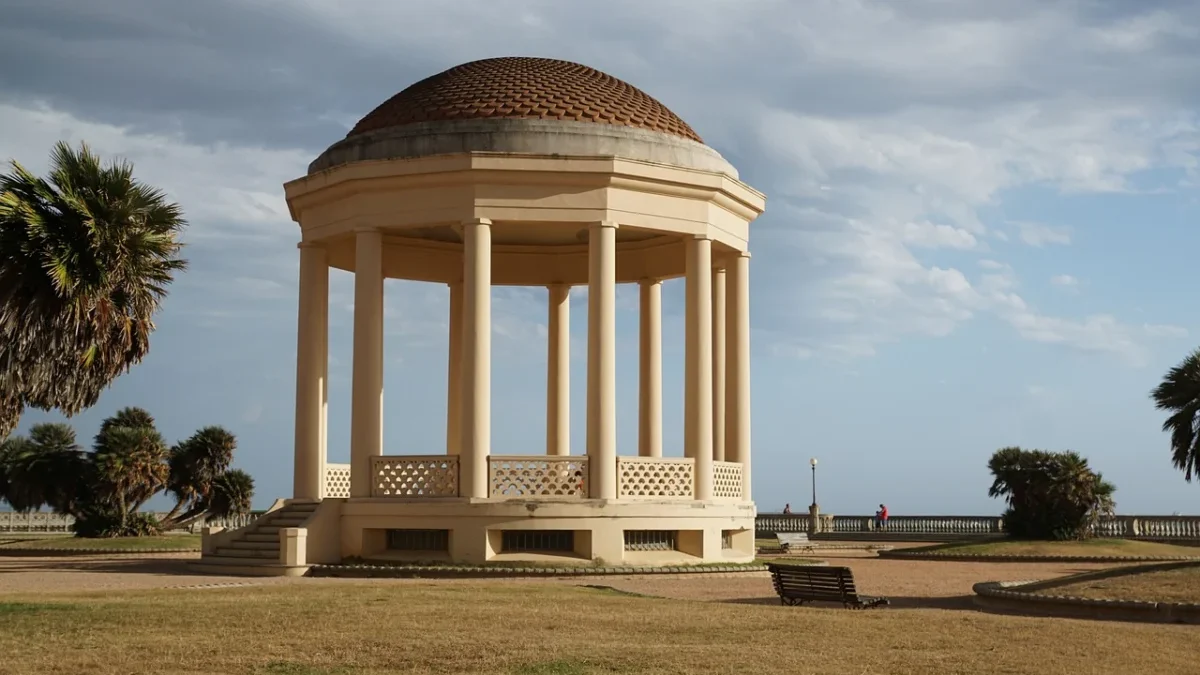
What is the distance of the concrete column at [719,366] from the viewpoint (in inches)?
1483

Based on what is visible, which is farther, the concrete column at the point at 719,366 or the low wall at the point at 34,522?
the low wall at the point at 34,522

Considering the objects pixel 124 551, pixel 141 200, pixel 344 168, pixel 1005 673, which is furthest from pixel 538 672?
pixel 124 551

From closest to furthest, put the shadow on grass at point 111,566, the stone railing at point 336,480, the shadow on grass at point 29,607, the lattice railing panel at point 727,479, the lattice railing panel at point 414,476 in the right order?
the shadow on grass at point 29,607 < the lattice railing panel at point 414,476 < the shadow on grass at point 111,566 < the lattice railing panel at point 727,479 < the stone railing at point 336,480

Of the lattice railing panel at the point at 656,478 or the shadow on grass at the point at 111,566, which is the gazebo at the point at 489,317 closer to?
the lattice railing panel at the point at 656,478

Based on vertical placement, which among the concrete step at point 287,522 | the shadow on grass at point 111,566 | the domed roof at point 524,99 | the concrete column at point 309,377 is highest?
the domed roof at point 524,99

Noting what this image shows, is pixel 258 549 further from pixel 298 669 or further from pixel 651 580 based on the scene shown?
pixel 298 669

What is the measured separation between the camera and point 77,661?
15.8 metres

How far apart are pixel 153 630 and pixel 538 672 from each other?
5.95m

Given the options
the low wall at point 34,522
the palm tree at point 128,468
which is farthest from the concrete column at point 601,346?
the low wall at point 34,522

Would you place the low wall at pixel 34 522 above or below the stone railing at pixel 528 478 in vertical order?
→ below

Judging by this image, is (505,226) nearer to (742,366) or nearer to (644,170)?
(644,170)

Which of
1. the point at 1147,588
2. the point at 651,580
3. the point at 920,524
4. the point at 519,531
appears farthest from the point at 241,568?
the point at 920,524

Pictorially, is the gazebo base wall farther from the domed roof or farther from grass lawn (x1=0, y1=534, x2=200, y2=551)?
grass lawn (x1=0, y1=534, x2=200, y2=551)

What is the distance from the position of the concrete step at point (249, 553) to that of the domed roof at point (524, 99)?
A: 34.0 feet
